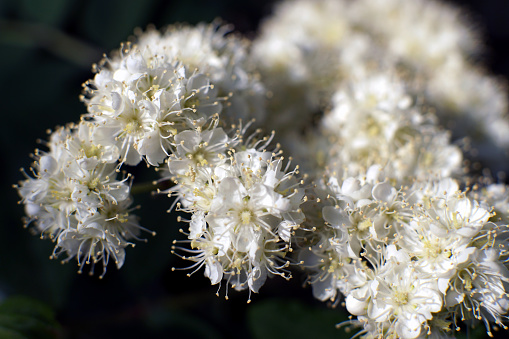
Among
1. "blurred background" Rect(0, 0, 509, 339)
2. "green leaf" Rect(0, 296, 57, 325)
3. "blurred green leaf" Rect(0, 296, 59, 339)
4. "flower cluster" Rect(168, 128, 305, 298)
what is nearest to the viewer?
"flower cluster" Rect(168, 128, 305, 298)

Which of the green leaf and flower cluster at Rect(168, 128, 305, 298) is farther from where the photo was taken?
the green leaf

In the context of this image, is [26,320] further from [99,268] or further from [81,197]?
[99,268]

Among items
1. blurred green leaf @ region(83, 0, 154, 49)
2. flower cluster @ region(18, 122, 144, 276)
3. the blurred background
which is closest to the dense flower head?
the blurred background

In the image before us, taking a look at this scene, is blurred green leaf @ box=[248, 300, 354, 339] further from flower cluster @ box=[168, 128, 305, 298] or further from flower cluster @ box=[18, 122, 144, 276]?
flower cluster @ box=[18, 122, 144, 276]

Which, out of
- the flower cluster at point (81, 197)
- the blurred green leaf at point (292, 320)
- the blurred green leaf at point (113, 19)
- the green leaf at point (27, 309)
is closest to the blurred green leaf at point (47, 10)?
the blurred green leaf at point (113, 19)

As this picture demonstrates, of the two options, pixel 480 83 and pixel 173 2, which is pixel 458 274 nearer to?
pixel 480 83
